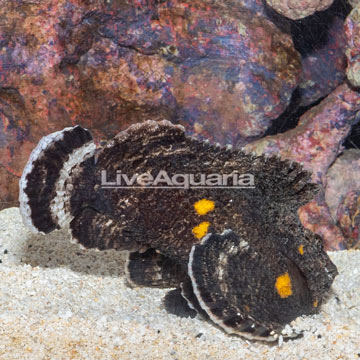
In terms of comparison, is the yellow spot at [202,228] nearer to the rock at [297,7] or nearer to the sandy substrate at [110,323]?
the sandy substrate at [110,323]

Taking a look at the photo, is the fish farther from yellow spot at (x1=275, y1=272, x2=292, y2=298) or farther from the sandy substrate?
the sandy substrate

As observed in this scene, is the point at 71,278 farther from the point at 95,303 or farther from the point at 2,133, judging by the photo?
the point at 2,133

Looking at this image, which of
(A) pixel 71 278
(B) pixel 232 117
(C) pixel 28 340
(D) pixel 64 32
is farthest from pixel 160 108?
(C) pixel 28 340

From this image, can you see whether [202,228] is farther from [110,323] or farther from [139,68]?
[139,68]

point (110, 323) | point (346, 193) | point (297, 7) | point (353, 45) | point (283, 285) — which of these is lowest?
point (110, 323)

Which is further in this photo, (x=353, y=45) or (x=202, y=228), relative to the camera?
(x=353, y=45)

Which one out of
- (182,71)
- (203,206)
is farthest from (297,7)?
(203,206)
